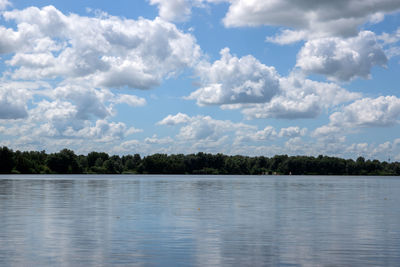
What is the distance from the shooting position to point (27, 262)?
1764 cm

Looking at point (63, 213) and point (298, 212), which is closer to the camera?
point (63, 213)

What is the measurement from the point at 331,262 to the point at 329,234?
8275 millimetres

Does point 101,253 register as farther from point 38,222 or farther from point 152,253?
point 38,222

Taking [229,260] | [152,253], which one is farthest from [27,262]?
[229,260]

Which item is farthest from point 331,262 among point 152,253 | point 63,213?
point 63,213

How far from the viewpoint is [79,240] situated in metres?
23.3

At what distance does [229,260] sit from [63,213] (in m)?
21.6

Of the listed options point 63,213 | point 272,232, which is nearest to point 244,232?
point 272,232

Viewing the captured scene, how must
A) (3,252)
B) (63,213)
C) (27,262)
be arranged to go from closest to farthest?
(27,262)
(3,252)
(63,213)

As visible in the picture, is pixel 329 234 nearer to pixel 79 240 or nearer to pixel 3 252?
pixel 79 240

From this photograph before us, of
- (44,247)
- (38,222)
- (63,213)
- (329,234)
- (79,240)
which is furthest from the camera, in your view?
(63,213)

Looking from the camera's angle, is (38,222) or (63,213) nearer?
(38,222)

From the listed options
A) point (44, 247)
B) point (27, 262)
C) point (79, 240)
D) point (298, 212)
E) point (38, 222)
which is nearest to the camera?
point (27, 262)

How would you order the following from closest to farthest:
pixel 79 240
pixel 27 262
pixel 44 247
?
pixel 27 262 < pixel 44 247 < pixel 79 240
